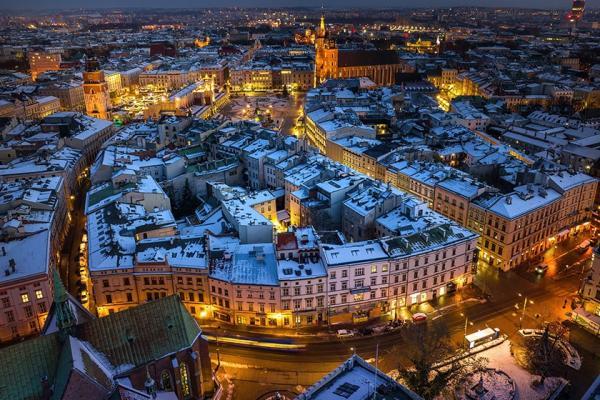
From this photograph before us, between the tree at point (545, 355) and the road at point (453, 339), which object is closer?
the tree at point (545, 355)

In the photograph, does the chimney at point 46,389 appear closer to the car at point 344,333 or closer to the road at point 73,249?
the road at point 73,249

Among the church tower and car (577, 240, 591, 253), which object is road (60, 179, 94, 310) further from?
car (577, 240, 591, 253)

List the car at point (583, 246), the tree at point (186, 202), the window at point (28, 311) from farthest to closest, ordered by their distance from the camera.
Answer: the tree at point (186, 202)
the car at point (583, 246)
the window at point (28, 311)

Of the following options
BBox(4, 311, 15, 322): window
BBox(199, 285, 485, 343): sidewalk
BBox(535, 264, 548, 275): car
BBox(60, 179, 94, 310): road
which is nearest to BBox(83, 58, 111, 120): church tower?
BBox(60, 179, 94, 310): road

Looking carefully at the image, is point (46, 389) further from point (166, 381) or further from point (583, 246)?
point (583, 246)

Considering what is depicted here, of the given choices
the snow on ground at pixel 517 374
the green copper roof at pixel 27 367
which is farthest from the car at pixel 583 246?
the green copper roof at pixel 27 367

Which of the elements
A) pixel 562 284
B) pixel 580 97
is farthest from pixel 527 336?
pixel 580 97

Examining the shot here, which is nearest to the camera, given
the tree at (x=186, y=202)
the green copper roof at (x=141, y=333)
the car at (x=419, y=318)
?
the green copper roof at (x=141, y=333)
